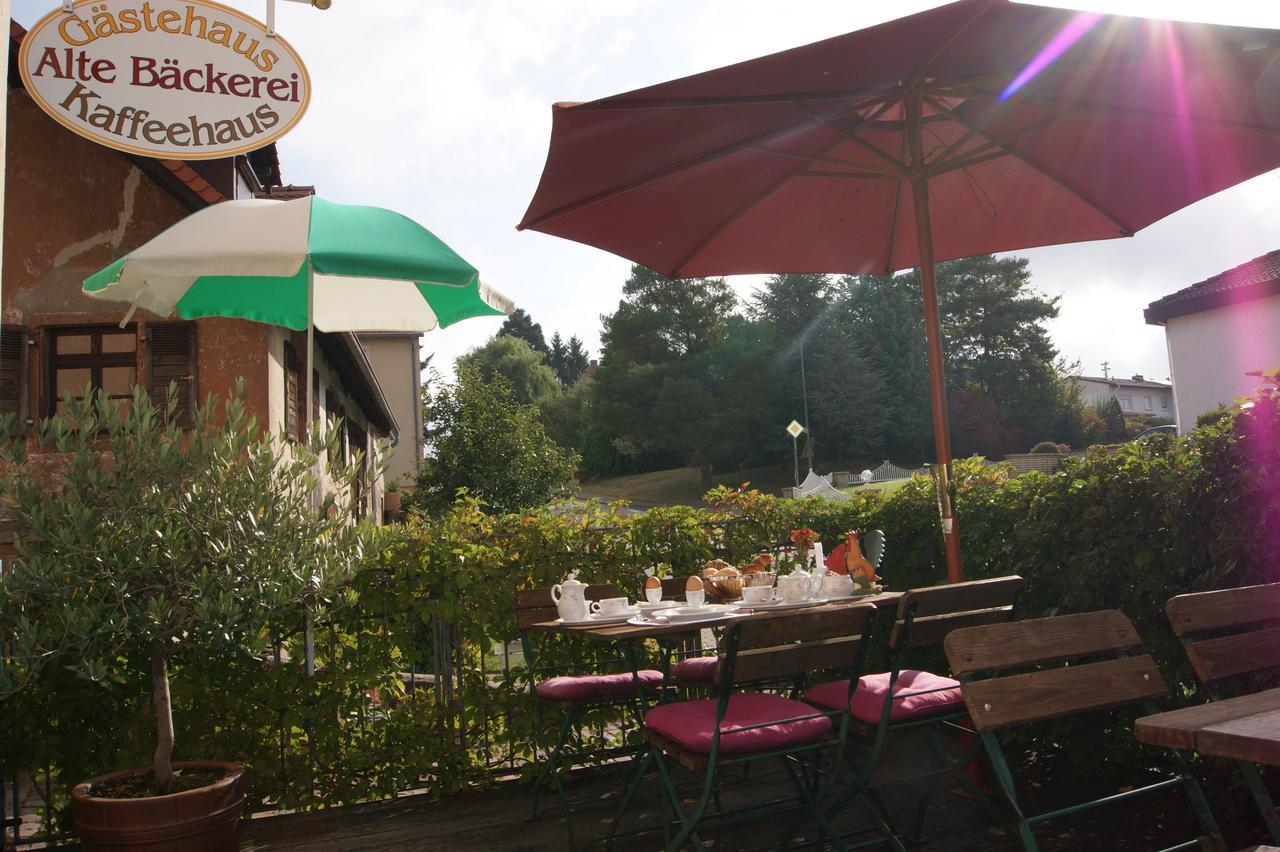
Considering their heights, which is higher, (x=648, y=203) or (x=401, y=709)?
(x=648, y=203)

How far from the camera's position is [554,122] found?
3.25m

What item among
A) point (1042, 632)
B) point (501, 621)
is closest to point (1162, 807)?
point (1042, 632)

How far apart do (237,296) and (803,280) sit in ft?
151

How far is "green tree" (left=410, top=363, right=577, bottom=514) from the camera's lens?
71.4 feet

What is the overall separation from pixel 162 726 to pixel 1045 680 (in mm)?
3063

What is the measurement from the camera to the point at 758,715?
3.13 meters

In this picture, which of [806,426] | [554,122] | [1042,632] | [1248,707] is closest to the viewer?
[1248,707]

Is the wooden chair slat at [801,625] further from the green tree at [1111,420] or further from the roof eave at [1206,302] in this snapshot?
the green tree at [1111,420]

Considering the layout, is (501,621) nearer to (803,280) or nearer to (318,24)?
(318,24)

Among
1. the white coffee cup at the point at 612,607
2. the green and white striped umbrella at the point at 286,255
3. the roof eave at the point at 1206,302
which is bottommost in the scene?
the white coffee cup at the point at 612,607

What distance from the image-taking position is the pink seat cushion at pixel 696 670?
4.36 m

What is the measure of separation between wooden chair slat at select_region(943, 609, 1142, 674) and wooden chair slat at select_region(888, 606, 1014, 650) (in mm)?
758

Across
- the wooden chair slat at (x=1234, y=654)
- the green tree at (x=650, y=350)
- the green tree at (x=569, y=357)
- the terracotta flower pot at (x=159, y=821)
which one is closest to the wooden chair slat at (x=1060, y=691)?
the wooden chair slat at (x=1234, y=654)

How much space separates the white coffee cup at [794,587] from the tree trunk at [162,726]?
240cm
